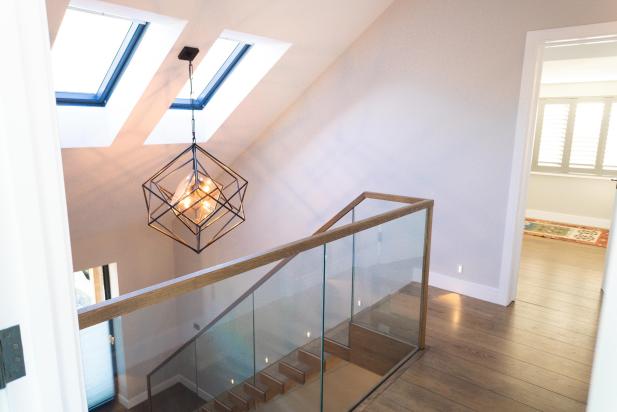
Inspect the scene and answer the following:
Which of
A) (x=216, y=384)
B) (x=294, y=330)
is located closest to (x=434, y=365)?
(x=294, y=330)

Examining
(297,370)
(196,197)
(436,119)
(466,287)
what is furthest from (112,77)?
(466,287)

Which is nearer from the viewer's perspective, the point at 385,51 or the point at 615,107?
the point at 385,51

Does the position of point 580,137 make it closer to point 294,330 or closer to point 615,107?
point 615,107

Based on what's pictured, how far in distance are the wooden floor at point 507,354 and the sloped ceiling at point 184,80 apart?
8.43 ft

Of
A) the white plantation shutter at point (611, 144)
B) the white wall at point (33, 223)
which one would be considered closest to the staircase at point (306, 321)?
the white wall at point (33, 223)

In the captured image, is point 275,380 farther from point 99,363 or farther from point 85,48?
point 85,48

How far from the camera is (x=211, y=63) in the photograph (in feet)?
14.5

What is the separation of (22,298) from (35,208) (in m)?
0.16

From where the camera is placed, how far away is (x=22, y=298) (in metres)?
0.77

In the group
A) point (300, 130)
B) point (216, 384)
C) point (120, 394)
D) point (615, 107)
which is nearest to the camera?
point (120, 394)

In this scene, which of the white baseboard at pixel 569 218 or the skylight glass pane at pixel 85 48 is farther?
the white baseboard at pixel 569 218

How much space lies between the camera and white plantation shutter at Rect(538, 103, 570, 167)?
22.4 ft

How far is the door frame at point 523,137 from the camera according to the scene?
3201mm

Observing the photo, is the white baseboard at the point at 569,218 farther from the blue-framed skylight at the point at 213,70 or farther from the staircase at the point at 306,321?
the blue-framed skylight at the point at 213,70
